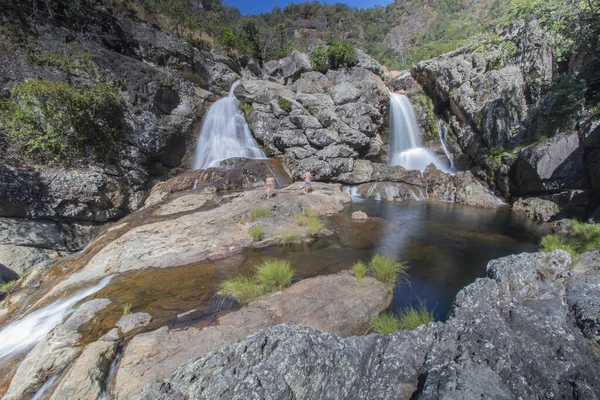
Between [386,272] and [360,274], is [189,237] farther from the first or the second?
[386,272]

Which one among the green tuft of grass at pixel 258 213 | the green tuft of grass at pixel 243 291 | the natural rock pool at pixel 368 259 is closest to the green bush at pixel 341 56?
the natural rock pool at pixel 368 259

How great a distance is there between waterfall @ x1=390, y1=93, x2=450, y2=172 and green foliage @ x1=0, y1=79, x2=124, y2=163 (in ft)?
66.5

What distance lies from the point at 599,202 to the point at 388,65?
152 ft

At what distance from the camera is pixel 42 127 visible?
1180cm

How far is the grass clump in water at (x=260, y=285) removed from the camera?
5488 mm

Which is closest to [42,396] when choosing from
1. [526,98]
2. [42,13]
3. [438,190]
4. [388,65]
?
[438,190]

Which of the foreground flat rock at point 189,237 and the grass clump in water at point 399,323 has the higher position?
the foreground flat rock at point 189,237

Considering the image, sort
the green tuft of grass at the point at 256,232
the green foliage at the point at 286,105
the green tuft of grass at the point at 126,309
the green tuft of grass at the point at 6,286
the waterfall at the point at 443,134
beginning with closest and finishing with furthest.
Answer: the green tuft of grass at the point at 126,309
the green tuft of grass at the point at 6,286
the green tuft of grass at the point at 256,232
the green foliage at the point at 286,105
the waterfall at the point at 443,134

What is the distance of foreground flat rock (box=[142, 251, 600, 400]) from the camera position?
243 centimetres

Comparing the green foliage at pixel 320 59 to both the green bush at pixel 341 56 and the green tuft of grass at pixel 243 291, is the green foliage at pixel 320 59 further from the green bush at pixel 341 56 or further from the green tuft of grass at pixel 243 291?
the green tuft of grass at pixel 243 291

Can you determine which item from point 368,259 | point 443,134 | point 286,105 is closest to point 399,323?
point 368,259

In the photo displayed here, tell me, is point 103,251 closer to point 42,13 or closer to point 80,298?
point 80,298

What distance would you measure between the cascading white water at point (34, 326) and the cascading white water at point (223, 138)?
499 inches

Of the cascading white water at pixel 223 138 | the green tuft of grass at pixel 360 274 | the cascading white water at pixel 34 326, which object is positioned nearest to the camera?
the cascading white water at pixel 34 326
